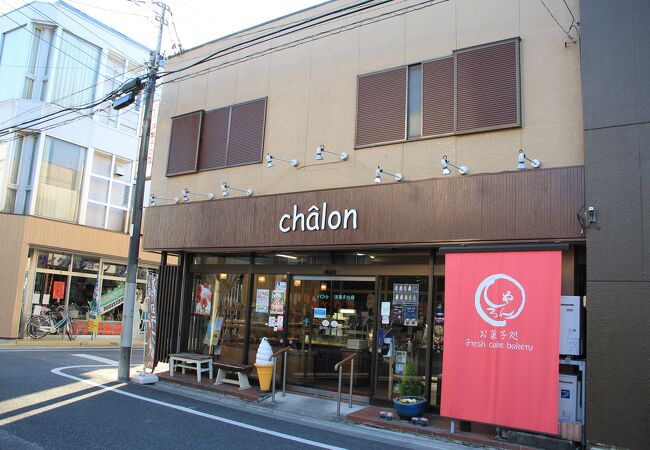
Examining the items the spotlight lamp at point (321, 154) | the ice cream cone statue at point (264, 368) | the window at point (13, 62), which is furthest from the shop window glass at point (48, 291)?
the spotlight lamp at point (321, 154)

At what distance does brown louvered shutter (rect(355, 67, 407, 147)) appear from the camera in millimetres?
10141

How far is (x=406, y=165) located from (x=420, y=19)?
291 cm

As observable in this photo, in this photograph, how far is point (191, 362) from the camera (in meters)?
12.2

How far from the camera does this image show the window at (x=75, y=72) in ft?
69.2

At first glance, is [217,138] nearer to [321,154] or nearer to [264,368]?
[321,154]

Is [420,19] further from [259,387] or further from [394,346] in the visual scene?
[259,387]

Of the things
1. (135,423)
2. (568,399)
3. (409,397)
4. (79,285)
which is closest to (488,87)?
(568,399)

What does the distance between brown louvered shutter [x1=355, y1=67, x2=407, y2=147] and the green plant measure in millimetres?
4258

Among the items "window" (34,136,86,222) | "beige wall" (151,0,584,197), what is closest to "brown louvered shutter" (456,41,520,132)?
"beige wall" (151,0,584,197)

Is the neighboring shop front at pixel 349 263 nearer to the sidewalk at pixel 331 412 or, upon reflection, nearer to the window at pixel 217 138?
the sidewalk at pixel 331 412

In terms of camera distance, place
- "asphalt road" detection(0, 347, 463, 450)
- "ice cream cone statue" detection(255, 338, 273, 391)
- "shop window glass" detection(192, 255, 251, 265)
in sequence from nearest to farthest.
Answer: "asphalt road" detection(0, 347, 463, 450) → "ice cream cone statue" detection(255, 338, 273, 391) → "shop window glass" detection(192, 255, 251, 265)

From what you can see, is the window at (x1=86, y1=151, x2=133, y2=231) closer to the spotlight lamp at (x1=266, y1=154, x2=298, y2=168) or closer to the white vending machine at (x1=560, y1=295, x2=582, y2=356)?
the spotlight lamp at (x1=266, y1=154, x2=298, y2=168)

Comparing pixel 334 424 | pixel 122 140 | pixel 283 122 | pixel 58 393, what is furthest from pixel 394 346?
pixel 122 140

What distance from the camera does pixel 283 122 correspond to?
38.9 feet
